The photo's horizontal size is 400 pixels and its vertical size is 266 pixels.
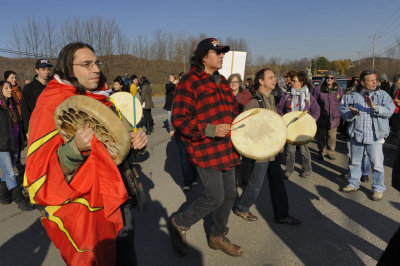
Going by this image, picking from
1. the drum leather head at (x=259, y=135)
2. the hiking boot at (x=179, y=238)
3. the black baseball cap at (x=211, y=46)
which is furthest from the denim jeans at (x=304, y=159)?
the black baseball cap at (x=211, y=46)

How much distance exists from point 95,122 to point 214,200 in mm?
1500

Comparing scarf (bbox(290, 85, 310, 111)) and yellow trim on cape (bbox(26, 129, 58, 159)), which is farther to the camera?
scarf (bbox(290, 85, 310, 111))

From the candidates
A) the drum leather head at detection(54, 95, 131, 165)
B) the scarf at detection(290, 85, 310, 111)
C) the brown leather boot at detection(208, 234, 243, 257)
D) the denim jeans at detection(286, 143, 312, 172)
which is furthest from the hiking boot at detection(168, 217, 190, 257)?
the scarf at detection(290, 85, 310, 111)

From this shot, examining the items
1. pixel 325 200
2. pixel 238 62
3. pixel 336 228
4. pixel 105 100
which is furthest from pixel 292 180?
pixel 238 62

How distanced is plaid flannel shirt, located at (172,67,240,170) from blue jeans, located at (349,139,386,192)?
9.26ft

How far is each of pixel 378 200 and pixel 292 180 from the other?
1.39 meters

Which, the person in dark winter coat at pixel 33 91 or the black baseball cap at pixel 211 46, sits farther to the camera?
the person in dark winter coat at pixel 33 91

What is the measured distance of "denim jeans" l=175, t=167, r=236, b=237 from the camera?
2.61 meters

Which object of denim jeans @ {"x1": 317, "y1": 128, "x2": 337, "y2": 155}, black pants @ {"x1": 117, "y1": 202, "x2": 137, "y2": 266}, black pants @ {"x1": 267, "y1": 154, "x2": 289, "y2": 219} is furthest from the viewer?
denim jeans @ {"x1": 317, "y1": 128, "x2": 337, "y2": 155}

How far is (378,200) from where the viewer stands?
4113mm

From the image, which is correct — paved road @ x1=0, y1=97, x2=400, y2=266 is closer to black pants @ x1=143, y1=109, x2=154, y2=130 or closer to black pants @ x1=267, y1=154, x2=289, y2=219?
black pants @ x1=267, y1=154, x2=289, y2=219

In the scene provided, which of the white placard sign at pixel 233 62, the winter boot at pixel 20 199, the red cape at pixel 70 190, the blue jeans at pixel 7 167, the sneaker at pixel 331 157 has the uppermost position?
the white placard sign at pixel 233 62

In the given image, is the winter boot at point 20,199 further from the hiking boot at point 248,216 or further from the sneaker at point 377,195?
the sneaker at point 377,195

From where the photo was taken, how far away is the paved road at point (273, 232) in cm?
284
